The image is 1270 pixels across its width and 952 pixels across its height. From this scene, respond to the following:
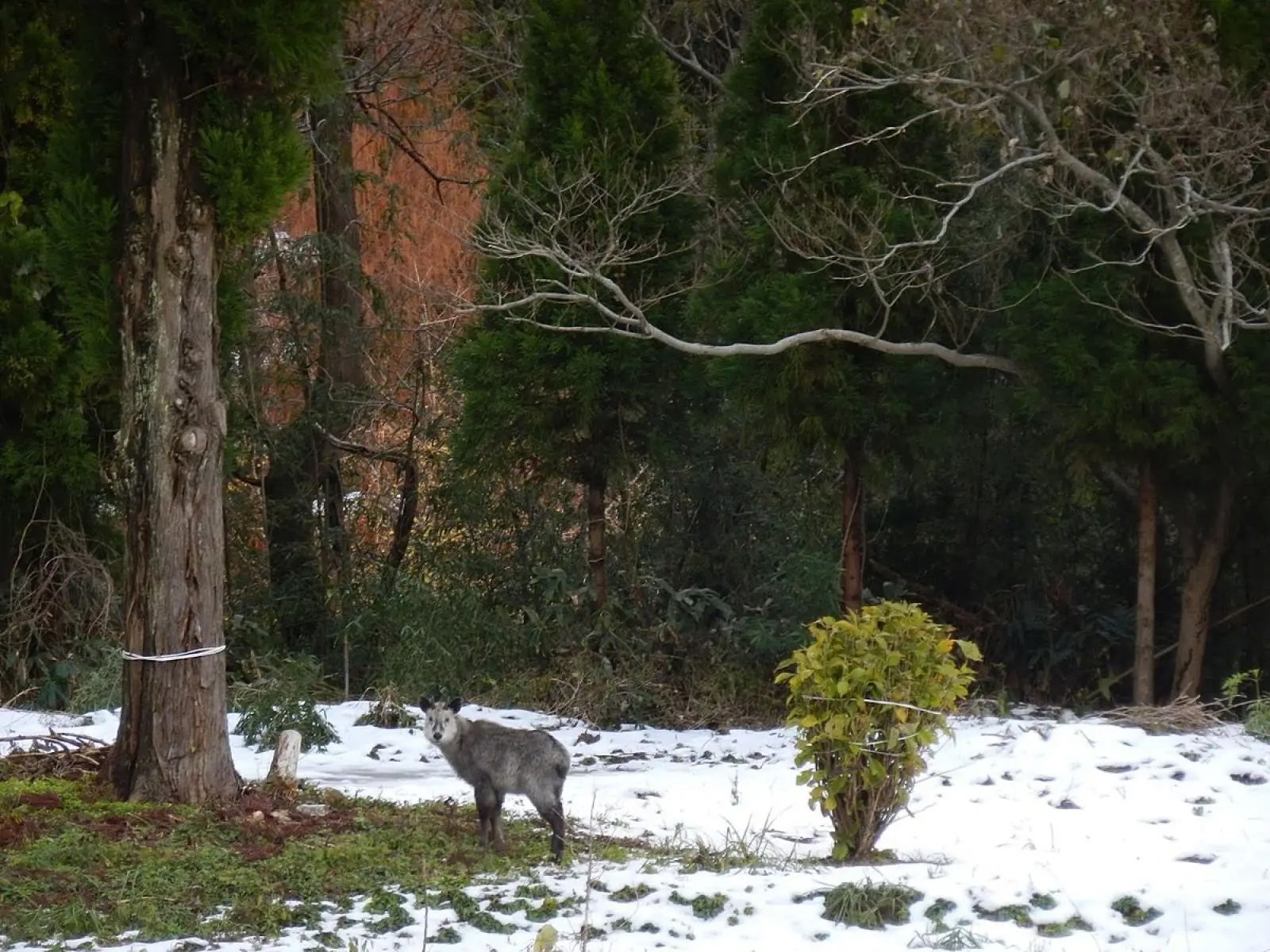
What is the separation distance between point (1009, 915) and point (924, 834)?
1.80 meters

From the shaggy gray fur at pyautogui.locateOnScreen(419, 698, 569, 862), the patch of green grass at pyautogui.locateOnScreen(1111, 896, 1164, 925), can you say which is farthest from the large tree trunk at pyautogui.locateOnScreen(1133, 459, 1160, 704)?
the shaggy gray fur at pyautogui.locateOnScreen(419, 698, 569, 862)

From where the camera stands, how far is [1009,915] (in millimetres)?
5750

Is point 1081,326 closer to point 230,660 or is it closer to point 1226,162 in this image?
point 1226,162

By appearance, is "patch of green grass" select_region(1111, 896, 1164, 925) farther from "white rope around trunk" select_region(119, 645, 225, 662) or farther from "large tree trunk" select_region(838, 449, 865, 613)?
"large tree trunk" select_region(838, 449, 865, 613)

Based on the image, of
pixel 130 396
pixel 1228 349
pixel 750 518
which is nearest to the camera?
pixel 130 396

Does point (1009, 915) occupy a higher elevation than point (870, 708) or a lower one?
lower

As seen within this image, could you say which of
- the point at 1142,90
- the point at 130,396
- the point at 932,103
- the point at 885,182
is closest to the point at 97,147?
the point at 130,396

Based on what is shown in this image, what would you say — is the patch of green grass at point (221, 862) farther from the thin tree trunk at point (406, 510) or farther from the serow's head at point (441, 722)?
the thin tree trunk at point (406, 510)

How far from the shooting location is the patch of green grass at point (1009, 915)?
571cm

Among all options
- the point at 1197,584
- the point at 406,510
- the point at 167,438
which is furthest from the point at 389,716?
the point at 1197,584

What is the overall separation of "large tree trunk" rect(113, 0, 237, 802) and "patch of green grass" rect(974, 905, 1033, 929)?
3.73 metres

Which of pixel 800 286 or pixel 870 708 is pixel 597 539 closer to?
pixel 800 286

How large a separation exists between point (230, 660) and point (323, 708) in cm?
268

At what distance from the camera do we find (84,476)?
1111cm
